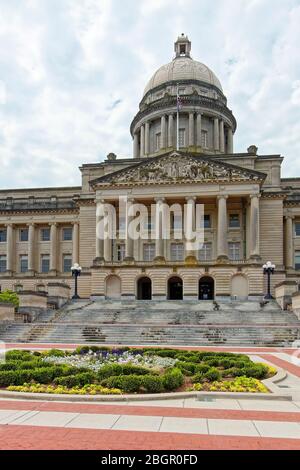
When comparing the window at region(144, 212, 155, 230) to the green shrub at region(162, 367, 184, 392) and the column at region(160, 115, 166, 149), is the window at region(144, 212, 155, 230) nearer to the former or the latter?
the column at region(160, 115, 166, 149)

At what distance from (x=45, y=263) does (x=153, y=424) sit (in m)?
62.4

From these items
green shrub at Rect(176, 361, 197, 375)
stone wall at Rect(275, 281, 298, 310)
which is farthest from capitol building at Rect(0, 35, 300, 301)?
green shrub at Rect(176, 361, 197, 375)

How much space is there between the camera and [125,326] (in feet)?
111

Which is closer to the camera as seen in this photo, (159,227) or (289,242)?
(159,227)

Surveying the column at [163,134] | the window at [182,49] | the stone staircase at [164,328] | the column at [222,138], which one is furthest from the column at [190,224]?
the window at [182,49]

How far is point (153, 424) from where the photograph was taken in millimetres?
9438

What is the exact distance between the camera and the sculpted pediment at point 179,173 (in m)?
55.5

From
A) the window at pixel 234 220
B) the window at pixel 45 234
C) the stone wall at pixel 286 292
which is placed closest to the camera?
the stone wall at pixel 286 292

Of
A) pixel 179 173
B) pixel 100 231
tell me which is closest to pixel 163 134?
pixel 179 173

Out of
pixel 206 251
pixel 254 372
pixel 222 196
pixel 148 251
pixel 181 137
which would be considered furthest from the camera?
pixel 181 137

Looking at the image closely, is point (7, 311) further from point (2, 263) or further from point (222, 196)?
point (2, 263)

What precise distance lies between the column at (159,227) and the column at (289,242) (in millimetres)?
17282

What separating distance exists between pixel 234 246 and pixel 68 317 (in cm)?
2677

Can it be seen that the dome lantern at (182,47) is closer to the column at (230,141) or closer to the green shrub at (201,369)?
the column at (230,141)
